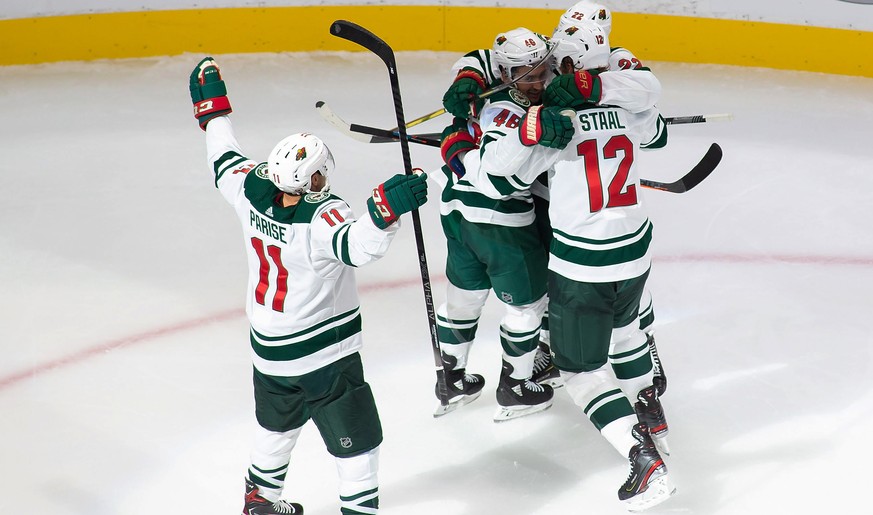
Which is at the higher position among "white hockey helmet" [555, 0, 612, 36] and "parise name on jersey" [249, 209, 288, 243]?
"white hockey helmet" [555, 0, 612, 36]

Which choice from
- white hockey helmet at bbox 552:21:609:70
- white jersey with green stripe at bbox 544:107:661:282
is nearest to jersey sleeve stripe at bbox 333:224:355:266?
white jersey with green stripe at bbox 544:107:661:282

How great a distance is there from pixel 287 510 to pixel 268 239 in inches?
32.9

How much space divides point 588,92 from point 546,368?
4.00 ft

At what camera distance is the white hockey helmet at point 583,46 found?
3.14 meters

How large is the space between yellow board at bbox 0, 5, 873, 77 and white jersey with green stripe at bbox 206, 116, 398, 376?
4.13 metres

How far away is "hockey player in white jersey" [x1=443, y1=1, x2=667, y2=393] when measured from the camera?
2.98m

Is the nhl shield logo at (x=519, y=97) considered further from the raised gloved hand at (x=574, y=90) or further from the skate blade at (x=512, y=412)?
the skate blade at (x=512, y=412)

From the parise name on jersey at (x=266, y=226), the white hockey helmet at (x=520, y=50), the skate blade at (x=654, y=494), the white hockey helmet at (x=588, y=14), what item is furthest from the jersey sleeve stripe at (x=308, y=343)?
the white hockey helmet at (x=588, y=14)

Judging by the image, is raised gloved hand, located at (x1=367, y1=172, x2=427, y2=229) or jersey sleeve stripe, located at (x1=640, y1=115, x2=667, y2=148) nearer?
raised gloved hand, located at (x1=367, y1=172, x2=427, y2=229)

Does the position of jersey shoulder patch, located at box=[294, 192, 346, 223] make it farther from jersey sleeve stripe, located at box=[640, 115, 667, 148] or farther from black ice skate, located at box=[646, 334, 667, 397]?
black ice skate, located at box=[646, 334, 667, 397]

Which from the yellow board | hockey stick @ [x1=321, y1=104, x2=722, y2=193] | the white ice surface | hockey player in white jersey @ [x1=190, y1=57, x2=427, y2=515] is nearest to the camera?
hockey player in white jersey @ [x1=190, y1=57, x2=427, y2=515]

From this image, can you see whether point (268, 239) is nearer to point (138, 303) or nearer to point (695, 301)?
point (138, 303)

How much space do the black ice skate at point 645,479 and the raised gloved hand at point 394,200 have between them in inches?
43.1

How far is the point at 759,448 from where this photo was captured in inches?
136
